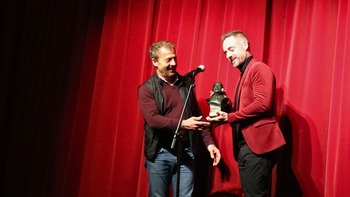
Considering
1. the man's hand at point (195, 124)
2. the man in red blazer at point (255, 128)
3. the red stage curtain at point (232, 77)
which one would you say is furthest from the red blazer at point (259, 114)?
the red stage curtain at point (232, 77)

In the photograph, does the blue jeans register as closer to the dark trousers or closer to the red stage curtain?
the dark trousers

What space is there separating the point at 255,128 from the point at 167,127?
0.50m

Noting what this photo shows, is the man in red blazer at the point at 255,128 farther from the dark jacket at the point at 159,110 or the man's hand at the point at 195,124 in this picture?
the dark jacket at the point at 159,110

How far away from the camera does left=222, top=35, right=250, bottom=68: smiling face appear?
2.37 metres

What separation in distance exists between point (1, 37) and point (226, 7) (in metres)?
2.37

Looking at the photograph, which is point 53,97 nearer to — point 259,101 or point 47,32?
point 47,32

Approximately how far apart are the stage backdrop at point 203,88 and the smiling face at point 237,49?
49cm

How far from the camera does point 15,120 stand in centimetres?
381

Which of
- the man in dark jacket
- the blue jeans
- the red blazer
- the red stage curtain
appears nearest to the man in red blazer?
the red blazer

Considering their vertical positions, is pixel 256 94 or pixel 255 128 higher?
pixel 256 94

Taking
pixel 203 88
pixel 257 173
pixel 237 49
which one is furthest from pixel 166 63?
pixel 257 173

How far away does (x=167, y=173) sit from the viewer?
233 cm

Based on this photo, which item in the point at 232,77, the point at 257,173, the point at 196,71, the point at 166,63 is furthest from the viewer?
the point at 232,77

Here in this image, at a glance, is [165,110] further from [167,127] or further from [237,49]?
[237,49]
